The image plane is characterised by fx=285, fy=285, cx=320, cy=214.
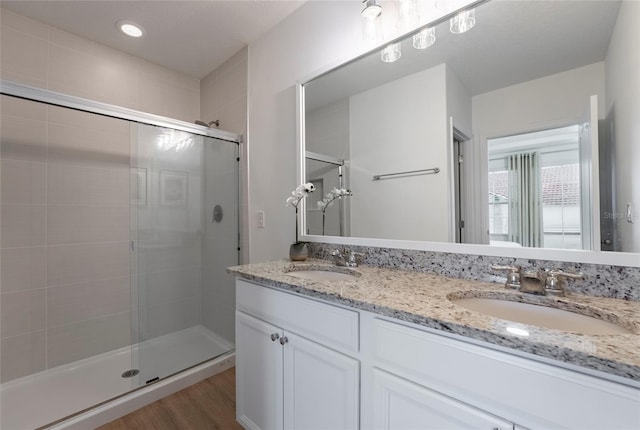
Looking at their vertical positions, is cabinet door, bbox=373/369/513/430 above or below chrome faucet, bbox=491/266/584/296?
below

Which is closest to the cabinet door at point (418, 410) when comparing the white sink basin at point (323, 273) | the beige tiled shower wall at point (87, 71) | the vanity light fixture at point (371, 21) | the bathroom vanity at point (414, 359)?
the bathroom vanity at point (414, 359)

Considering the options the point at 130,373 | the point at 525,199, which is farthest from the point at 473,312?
the point at 130,373

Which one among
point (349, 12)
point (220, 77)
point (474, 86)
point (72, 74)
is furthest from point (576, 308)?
point (72, 74)

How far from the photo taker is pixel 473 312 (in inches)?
30.4

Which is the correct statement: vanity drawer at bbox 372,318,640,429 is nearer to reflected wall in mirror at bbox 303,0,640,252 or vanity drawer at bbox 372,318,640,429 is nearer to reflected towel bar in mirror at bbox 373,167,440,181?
reflected wall in mirror at bbox 303,0,640,252

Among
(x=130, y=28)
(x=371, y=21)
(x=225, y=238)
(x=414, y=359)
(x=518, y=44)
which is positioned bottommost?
(x=414, y=359)

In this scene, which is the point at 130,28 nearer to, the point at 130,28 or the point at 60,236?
the point at 130,28

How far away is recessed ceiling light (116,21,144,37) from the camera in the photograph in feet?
6.29

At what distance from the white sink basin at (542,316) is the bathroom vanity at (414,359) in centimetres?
2

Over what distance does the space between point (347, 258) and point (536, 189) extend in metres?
0.86

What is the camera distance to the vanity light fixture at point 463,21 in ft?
3.85

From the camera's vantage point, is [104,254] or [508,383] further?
[104,254]

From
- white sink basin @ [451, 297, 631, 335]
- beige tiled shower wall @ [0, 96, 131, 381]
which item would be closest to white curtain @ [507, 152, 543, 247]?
white sink basin @ [451, 297, 631, 335]

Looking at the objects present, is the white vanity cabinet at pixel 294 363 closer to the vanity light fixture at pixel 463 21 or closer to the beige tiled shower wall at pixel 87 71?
the vanity light fixture at pixel 463 21
